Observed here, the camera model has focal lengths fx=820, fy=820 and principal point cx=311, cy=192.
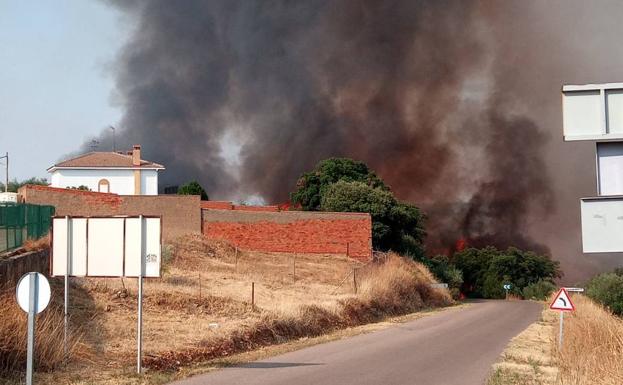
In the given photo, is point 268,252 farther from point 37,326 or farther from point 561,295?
point 37,326

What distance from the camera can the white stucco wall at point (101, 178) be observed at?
2950 inches

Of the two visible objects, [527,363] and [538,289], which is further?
[538,289]

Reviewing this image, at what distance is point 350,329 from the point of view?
29109 millimetres

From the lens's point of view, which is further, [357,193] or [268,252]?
[357,193]

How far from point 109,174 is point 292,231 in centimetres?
2854

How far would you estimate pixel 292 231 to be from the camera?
53.1 m

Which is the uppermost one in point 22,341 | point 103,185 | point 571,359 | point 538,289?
point 103,185

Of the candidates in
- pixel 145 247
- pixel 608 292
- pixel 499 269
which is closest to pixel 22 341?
pixel 145 247

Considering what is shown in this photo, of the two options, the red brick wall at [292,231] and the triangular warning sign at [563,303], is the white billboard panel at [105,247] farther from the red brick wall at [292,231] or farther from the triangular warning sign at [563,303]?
the red brick wall at [292,231]

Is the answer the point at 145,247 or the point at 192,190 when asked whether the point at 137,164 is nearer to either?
the point at 192,190

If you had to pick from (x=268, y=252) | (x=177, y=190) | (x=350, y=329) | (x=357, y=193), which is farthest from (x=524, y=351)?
(x=177, y=190)

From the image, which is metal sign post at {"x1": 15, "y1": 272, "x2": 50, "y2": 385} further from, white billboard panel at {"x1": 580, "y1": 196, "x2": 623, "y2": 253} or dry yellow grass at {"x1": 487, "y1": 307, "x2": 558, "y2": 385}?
white billboard panel at {"x1": 580, "y1": 196, "x2": 623, "y2": 253}

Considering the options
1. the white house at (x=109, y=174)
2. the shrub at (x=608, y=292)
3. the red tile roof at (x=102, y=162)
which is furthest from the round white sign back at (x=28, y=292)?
the red tile roof at (x=102, y=162)

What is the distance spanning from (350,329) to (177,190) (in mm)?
51582
